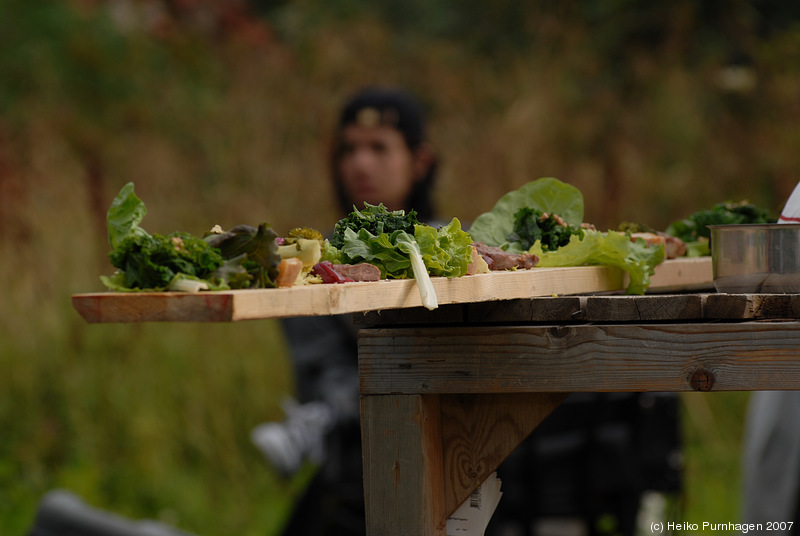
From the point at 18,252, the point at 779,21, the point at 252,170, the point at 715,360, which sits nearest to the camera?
the point at 715,360

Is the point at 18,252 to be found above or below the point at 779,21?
below

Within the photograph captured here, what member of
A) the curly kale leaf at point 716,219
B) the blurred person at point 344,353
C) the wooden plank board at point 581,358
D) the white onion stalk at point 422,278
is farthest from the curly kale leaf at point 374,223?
the blurred person at point 344,353

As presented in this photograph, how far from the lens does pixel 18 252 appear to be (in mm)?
8547

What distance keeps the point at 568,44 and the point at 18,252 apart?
19.7ft

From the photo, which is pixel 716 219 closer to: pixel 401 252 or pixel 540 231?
pixel 540 231

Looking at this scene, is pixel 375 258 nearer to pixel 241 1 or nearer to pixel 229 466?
pixel 229 466

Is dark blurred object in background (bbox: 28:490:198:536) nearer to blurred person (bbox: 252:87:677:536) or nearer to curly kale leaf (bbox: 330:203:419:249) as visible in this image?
blurred person (bbox: 252:87:677:536)

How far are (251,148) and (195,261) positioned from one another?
342 inches

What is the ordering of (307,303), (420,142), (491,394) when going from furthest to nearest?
(420,142) → (491,394) → (307,303)

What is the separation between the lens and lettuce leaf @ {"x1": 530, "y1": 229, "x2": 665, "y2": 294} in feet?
9.50

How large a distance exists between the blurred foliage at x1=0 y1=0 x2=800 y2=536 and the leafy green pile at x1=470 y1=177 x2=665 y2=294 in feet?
14.8

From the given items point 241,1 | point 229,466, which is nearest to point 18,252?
point 229,466

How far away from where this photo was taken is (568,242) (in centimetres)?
303

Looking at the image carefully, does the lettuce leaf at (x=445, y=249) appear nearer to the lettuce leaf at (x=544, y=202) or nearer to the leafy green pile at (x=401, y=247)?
the leafy green pile at (x=401, y=247)
